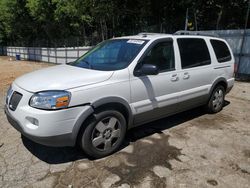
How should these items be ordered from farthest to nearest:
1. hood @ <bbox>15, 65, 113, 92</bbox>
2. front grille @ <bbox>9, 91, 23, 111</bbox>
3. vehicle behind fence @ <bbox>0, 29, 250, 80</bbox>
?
vehicle behind fence @ <bbox>0, 29, 250, 80</bbox>
front grille @ <bbox>9, 91, 23, 111</bbox>
hood @ <bbox>15, 65, 113, 92</bbox>

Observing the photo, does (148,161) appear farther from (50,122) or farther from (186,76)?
(186,76)

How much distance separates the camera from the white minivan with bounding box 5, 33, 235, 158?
118 inches

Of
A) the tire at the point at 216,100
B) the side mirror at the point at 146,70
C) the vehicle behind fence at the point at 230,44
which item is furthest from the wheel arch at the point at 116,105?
the vehicle behind fence at the point at 230,44

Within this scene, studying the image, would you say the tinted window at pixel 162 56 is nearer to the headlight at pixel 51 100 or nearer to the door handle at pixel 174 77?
the door handle at pixel 174 77

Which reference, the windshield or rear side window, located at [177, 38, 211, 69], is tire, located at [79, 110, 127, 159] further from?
rear side window, located at [177, 38, 211, 69]

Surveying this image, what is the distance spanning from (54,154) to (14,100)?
100 centimetres

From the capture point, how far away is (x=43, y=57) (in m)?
21.8

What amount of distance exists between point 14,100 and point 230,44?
8.87 meters

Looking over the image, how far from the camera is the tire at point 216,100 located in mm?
5202

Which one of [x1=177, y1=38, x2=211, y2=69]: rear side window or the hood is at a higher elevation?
[x1=177, y1=38, x2=211, y2=69]: rear side window

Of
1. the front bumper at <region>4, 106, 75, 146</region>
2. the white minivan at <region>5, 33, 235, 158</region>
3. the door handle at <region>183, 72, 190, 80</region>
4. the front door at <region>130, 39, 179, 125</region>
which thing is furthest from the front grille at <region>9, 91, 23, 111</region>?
the door handle at <region>183, 72, 190, 80</region>

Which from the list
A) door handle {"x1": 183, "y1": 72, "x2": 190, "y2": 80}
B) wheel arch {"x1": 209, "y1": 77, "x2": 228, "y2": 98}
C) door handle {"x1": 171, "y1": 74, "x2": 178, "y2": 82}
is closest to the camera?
door handle {"x1": 171, "y1": 74, "x2": 178, "y2": 82}

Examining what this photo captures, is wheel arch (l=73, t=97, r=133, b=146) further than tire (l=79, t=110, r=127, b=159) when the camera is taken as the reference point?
No

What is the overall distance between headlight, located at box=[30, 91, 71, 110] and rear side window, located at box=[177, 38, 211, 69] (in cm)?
230
